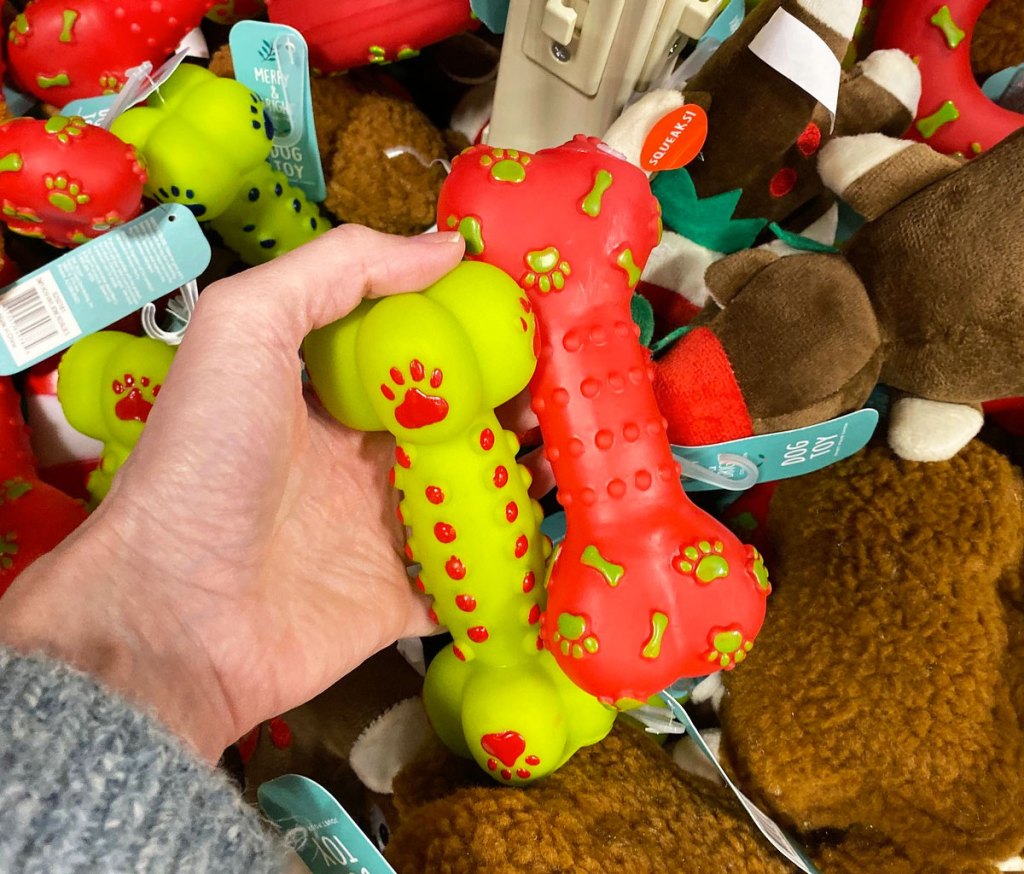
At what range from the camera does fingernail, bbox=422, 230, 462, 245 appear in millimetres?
525

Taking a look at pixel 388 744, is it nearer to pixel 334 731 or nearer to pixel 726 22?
pixel 334 731

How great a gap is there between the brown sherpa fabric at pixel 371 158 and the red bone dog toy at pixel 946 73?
0.45 metres

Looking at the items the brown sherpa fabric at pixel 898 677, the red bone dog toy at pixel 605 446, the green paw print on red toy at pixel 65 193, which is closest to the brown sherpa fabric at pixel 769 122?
the red bone dog toy at pixel 605 446

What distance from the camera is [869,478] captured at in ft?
2.21

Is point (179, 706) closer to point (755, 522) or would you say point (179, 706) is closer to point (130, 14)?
point (755, 522)

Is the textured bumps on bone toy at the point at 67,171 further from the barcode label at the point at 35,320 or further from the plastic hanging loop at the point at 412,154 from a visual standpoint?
the plastic hanging loop at the point at 412,154

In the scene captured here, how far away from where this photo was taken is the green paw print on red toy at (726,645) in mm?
517

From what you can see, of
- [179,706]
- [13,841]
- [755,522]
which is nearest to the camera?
[13,841]

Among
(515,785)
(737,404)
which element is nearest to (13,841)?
(515,785)

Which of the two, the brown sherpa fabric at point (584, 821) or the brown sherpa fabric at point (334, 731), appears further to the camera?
the brown sherpa fabric at point (334, 731)

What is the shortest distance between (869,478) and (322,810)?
48 centimetres

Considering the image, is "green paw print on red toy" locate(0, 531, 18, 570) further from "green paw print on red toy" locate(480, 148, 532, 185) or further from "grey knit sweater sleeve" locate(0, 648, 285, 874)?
"green paw print on red toy" locate(480, 148, 532, 185)

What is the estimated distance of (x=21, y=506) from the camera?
2.18 ft

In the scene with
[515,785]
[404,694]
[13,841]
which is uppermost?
[13,841]
